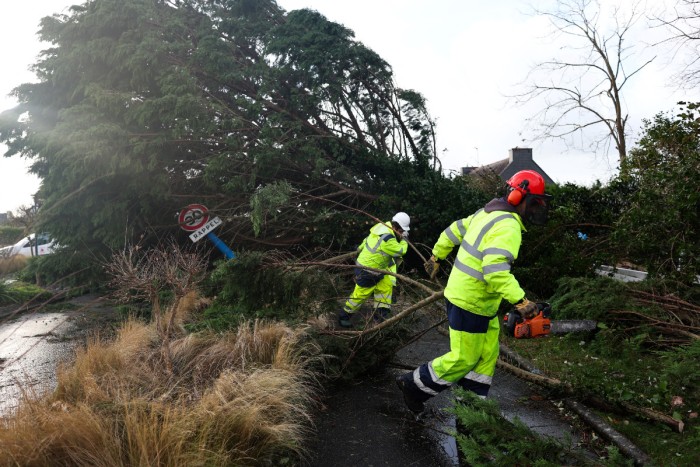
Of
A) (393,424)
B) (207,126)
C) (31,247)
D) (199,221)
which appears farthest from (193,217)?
(31,247)

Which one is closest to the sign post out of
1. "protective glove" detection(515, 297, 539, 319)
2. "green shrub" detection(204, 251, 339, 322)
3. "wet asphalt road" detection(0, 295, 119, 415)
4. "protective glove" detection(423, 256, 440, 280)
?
"wet asphalt road" detection(0, 295, 119, 415)

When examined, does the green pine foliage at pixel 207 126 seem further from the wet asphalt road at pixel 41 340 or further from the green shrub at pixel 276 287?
the green shrub at pixel 276 287

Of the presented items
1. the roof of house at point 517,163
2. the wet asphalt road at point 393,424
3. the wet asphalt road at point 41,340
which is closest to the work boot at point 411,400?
the wet asphalt road at point 393,424

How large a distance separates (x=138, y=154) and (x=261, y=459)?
21.8 feet

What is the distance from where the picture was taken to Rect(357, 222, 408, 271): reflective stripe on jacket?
20.8ft

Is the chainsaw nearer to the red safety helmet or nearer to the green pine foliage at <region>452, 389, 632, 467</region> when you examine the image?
the green pine foliage at <region>452, 389, 632, 467</region>

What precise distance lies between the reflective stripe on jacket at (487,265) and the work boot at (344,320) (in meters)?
2.51

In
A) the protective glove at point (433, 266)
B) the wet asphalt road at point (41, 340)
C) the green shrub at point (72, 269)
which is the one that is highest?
the protective glove at point (433, 266)

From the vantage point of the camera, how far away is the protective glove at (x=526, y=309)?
3.28 metres

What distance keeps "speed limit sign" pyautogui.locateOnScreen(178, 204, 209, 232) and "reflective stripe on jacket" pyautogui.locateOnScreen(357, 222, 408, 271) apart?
344 cm

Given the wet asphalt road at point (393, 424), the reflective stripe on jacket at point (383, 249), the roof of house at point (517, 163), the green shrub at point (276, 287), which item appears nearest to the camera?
the wet asphalt road at point (393, 424)

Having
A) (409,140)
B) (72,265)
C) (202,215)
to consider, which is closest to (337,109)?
(409,140)

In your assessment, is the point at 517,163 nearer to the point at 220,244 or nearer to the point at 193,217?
the point at 220,244

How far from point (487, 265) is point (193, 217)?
6.48 meters
